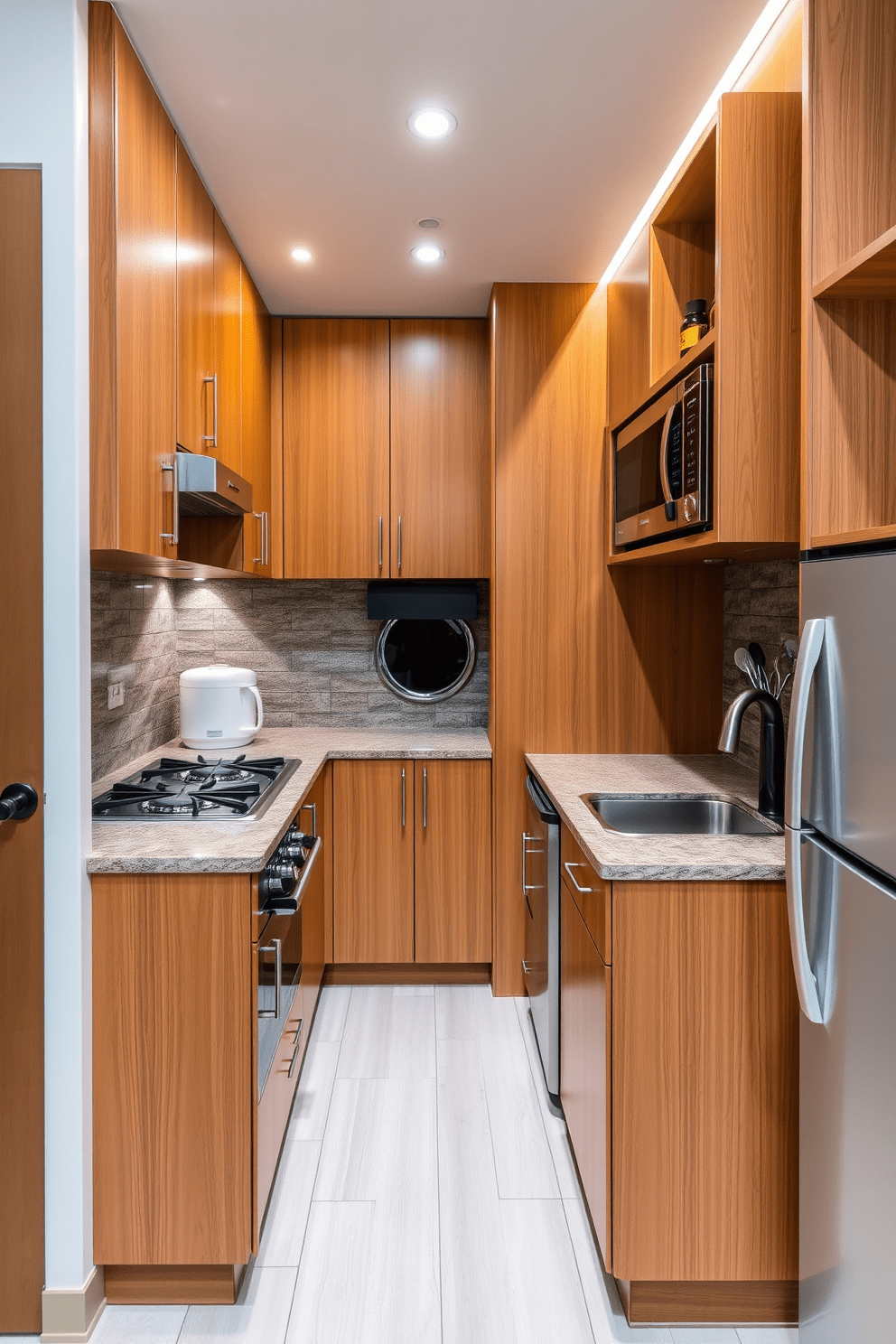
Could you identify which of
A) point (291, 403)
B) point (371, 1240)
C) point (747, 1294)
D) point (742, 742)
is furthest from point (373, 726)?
point (747, 1294)

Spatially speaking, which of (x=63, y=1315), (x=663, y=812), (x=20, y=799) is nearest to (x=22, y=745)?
(x=20, y=799)

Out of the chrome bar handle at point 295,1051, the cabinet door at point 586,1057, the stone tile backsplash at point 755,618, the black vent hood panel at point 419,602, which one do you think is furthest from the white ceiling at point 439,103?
the chrome bar handle at point 295,1051

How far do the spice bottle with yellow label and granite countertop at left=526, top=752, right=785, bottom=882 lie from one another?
1125 mm

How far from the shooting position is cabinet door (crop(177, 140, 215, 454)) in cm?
209

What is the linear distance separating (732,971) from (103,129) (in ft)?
6.40

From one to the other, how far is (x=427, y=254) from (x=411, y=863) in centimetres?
204

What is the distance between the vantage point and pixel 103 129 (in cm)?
165

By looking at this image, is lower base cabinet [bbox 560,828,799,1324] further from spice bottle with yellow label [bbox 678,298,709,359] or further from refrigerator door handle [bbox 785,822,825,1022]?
spice bottle with yellow label [bbox 678,298,709,359]

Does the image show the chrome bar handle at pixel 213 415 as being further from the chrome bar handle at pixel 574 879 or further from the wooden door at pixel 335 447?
the chrome bar handle at pixel 574 879

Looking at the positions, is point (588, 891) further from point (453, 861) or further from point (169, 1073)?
point (453, 861)

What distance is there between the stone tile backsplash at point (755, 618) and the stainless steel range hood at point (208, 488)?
4.75 feet

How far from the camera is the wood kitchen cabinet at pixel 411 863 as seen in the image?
3.19 m

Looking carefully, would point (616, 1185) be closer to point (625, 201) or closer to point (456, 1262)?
point (456, 1262)

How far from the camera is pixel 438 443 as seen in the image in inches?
134
